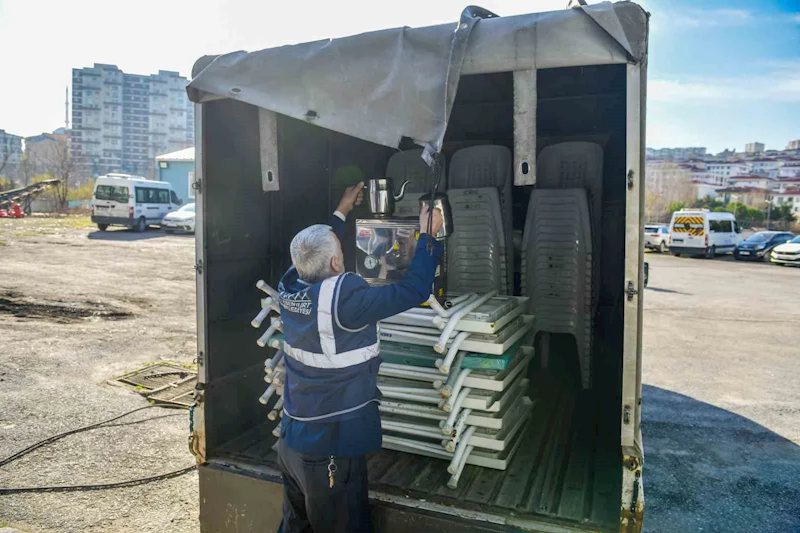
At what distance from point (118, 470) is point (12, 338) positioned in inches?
183

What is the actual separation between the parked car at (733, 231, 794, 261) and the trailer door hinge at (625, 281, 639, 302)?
A: 84.8 feet

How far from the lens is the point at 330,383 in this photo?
2.66 meters

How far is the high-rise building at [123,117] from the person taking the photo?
93500 mm

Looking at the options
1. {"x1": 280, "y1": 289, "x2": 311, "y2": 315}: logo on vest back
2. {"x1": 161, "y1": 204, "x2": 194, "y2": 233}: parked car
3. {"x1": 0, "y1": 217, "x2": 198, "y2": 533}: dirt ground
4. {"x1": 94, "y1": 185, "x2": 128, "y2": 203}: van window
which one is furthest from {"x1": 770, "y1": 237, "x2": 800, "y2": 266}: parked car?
{"x1": 94, "y1": 185, "x2": 128, "y2": 203}: van window

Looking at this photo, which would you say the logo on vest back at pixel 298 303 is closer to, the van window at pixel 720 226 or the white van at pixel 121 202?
the white van at pixel 121 202

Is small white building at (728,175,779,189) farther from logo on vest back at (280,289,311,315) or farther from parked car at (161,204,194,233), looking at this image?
logo on vest back at (280,289,311,315)

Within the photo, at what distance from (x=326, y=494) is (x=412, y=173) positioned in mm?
3328

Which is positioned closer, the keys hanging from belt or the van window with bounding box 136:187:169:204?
the keys hanging from belt

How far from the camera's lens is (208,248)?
332 cm

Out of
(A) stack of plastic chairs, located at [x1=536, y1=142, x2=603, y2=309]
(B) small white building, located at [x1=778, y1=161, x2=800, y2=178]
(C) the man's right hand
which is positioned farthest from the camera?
(B) small white building, located at [x1=778, y1=161, x2=800, y2=178]

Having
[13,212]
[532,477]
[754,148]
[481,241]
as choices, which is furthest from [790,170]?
[532,477]

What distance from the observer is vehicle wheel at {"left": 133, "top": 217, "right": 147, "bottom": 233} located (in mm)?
24094

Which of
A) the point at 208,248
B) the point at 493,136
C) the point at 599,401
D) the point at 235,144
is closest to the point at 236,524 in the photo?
the point at 208,248

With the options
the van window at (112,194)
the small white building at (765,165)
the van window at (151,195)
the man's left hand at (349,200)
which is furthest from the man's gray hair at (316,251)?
the small white building at (765,165)
